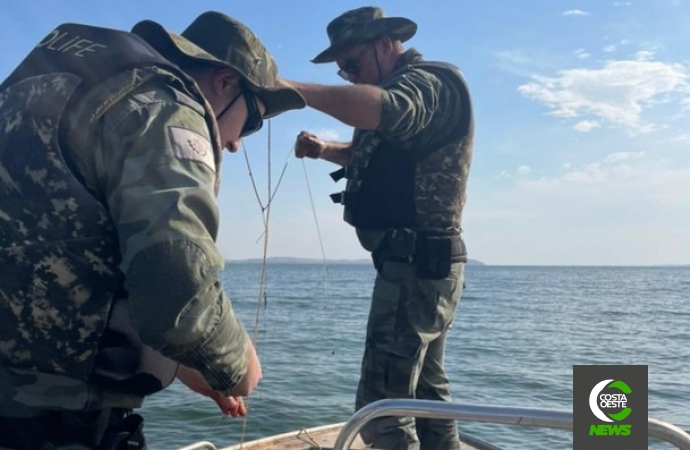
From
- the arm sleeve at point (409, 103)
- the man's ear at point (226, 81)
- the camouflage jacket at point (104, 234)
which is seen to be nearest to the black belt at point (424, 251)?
the arm sleeve at point (409, 103)

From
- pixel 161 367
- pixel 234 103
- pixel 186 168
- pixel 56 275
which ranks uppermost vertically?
pixel 234 103

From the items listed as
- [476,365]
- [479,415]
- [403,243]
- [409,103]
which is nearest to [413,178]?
[403,243]

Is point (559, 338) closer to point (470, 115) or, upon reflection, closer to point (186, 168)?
point (470, 115)

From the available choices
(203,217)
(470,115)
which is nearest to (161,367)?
(203,217)

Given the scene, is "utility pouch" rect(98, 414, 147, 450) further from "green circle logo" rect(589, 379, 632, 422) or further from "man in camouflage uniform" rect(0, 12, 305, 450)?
"green circle logo" rect(589, 379, 632, 422)

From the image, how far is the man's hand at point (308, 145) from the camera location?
4.11 meters

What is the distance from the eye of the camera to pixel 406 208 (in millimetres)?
3736

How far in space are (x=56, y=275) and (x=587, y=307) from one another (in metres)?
43.1

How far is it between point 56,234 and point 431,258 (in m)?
2.30

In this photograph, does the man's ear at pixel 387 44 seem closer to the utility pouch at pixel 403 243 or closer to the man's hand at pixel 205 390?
the utility pouch at pixel 403 243

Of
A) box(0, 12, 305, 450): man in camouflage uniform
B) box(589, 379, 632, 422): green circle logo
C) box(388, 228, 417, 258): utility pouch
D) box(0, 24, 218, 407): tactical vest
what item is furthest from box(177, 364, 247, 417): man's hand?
box(388, 228, 417, 258): utility pouch

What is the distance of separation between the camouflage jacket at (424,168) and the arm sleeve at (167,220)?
2064mm

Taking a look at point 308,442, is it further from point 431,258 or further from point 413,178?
point 413,178

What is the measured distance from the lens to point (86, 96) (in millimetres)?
1676
